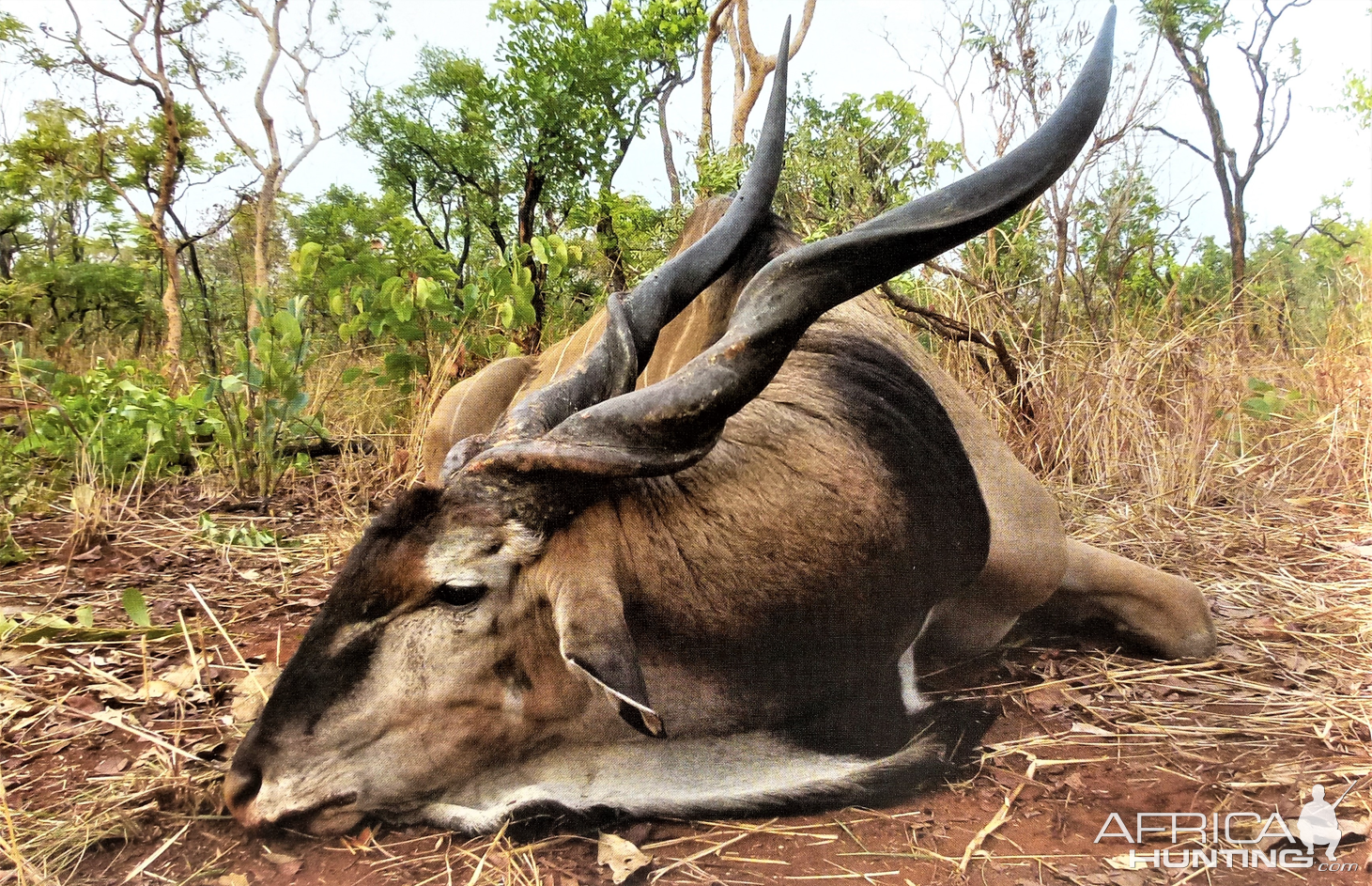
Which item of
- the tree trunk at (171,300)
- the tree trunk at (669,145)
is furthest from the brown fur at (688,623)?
the tree trunk at (171,300)

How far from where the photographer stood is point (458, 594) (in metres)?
1.70

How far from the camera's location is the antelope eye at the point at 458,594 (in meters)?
1.70

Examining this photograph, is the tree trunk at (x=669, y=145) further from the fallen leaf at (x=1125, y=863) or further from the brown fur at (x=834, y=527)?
the fallen leaf at (x=1125, y=863)

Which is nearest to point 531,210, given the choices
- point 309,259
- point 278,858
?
point 309,259

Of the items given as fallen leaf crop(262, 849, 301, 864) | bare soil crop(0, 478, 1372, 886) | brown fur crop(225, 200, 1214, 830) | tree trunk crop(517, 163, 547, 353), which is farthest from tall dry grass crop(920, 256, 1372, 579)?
fallen leaf crop(262, 849, 301, 864)

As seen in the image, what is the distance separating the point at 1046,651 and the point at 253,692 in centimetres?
224

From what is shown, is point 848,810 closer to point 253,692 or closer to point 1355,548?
point 253,692

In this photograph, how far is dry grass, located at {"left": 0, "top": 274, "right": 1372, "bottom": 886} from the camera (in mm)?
1613

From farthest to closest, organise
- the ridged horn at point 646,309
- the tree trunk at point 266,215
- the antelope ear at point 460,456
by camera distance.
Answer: the tree trunk at point 266,215, the ridged horn at point 646,309, the antelope ear at point 460,456

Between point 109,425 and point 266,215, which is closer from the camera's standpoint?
point 109,425

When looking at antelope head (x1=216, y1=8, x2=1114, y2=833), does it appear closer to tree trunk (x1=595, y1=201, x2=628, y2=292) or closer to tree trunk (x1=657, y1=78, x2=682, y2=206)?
tree trunk (x1=595, y1=201, x2=628, y2=292)

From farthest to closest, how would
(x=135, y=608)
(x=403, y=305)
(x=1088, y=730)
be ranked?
1. (x=403, y=305)
2. (x=135, y=608)
3. (x=1088, y=730)

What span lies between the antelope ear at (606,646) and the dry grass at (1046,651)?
358 mm

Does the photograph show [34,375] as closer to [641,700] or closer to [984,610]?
[641,700]
